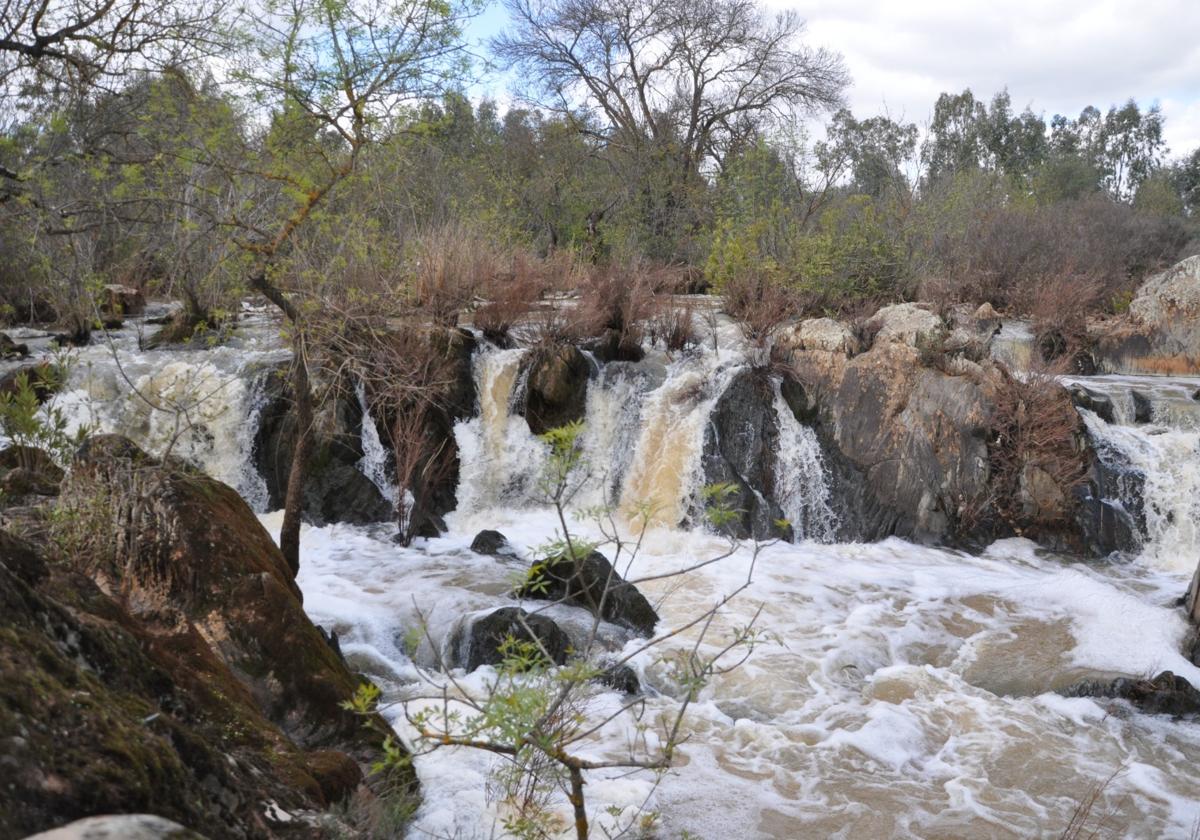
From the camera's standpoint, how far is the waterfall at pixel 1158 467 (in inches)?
353

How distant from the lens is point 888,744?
5.38 metres

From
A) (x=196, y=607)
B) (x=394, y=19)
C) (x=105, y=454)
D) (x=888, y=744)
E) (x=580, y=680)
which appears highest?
(x=394, y=19)

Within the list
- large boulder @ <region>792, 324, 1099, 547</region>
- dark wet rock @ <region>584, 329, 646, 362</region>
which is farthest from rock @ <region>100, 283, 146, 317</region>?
large boulder @ <region>792, 324, 1099, 547</region>

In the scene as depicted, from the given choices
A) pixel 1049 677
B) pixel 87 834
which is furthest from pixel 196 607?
pixel 1049 677

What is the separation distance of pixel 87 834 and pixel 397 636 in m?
5.11

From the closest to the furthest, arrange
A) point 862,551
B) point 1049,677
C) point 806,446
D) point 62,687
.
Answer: point 62,687, point 1049,677, point 862,551, point 806,446

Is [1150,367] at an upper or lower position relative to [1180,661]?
upper

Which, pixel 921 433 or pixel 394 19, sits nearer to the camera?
pixel 394 19

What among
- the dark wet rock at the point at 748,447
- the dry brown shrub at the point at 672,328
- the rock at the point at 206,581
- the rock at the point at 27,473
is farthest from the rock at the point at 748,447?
the rock at the point at 27,473

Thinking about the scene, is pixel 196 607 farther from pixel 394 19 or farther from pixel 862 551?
pixel 862 551

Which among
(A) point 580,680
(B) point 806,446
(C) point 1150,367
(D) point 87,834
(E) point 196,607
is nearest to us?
(D) point 87,834

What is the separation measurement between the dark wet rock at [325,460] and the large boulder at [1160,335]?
395 inches

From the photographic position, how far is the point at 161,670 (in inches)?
97.9

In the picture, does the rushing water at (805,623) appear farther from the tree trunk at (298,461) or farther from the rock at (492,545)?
the tree trunk at (298,461)
